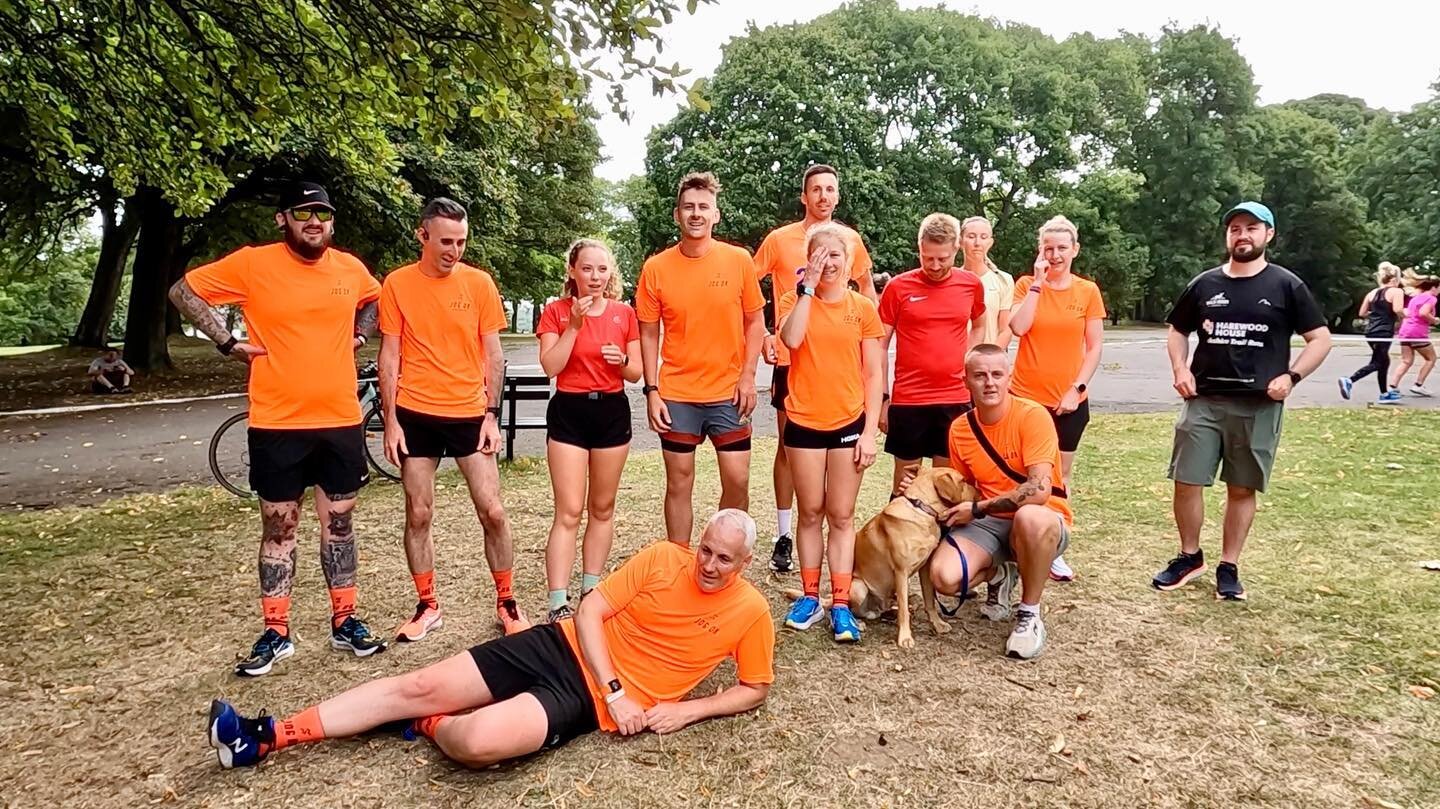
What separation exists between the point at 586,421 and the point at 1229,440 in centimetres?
358

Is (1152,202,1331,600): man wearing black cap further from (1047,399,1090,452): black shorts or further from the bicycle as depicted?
the bicycle

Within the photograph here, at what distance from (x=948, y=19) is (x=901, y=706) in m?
38.0

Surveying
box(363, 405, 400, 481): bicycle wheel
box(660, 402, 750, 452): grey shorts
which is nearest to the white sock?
box(660, 402, 750, 452): grey shorts

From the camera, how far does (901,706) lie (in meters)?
3.73

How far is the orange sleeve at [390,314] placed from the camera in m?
4.24

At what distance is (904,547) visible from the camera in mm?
4289

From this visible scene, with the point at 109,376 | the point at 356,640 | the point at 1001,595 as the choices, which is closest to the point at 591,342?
the point at 356,640

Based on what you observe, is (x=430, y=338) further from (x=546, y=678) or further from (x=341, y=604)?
(x=546, y=678)

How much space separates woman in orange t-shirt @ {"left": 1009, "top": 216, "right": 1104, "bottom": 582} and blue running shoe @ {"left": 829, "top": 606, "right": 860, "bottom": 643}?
169 cm

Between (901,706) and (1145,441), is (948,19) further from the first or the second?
(901,706)

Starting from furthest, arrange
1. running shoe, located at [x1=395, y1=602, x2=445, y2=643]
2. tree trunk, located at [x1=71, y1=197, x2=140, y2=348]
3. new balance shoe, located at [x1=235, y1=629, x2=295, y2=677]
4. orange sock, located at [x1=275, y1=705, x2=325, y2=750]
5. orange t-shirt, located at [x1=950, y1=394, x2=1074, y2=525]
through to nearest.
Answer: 1. tree trunk, located at [x1=71, y1=197, x2=140, y2=348]
2. running shoe, located at [x1=395, y1=602, x2=445, y2=643]
3. orange t-shirt, located at [x1=950, y1=394, x2=1074, y2=525]
4. new balance shoe, located at [x1=235, y1=629, x2=295, y2=677]
5. orange sock, located at [x1=275, y1=705, x2=325, y2=750]

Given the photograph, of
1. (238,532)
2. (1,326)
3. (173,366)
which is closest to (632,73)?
(238,532)

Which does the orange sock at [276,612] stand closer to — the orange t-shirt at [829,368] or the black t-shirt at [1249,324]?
the orange t-shirt at [829,368]

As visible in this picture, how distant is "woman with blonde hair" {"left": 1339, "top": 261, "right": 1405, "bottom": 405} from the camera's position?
527 inches
